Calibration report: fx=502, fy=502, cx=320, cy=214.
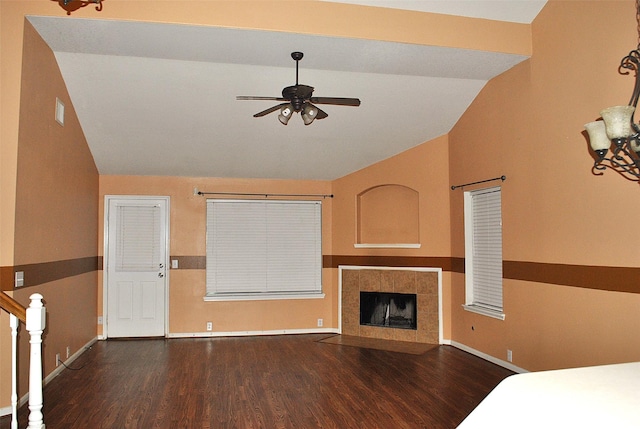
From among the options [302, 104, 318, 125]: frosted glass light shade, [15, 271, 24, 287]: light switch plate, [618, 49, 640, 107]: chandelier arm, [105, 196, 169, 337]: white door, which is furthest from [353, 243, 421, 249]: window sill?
[15, 271, 24, 287]: light switch plate

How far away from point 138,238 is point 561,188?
556 cm

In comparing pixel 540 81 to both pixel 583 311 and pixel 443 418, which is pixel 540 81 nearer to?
pixel 583 311

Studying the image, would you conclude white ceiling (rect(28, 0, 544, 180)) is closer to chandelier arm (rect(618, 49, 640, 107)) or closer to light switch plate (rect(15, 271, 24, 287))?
chandelier arm (rect(618, 49, 640, 107))

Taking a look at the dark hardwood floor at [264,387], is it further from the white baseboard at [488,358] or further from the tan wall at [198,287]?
the tan wall at [198,287]

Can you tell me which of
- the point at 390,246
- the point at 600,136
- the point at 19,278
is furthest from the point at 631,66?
the point at 19,278

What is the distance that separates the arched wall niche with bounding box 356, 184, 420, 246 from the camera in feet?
24.0

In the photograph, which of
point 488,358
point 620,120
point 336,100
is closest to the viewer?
point 620,120

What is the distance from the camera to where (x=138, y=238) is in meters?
7.26

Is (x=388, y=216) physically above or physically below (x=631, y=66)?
below

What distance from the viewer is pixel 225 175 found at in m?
7.44

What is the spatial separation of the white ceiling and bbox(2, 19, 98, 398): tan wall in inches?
11.0

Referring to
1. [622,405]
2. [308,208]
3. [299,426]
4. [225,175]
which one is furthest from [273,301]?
[622,405]

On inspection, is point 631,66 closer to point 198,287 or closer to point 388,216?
point 388,216

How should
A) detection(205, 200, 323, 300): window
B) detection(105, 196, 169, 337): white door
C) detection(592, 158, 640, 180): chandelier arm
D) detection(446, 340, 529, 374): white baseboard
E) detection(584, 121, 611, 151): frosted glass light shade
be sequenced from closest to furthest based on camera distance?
detection(584, 121, 611, 151): frosted glass light shade
detection(592, 158, 640, 180): chandelier arm
detection(446, 340, 529, 374): white baseboard
detection(105, 196, 169, 337): white door
detection(205, 200, 323, 300): window
